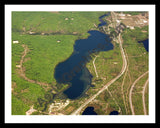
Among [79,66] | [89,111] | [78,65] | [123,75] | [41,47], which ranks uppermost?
[41,47]

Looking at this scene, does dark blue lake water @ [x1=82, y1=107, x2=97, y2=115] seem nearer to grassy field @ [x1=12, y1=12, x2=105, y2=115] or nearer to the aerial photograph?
the aerial photograph

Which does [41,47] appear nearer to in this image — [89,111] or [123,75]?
[123,75]

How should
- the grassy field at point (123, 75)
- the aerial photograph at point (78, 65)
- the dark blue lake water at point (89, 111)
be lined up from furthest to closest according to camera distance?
the grassy field at point (123, 75) < the aerial photograph at point (78, 65) < the dark blue lake water at point (89, 111)

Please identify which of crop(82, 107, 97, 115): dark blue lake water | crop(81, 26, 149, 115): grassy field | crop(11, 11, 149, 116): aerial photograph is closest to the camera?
crop(82, 107, 97, 115): dark blue lake water

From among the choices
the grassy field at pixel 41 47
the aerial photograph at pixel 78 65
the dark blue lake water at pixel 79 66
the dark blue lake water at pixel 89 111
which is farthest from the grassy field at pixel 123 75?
the grassy field at pixel 41 47

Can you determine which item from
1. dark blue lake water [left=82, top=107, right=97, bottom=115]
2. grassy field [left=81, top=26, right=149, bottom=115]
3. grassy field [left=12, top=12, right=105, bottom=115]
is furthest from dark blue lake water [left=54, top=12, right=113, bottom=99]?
dark blue lake water [left=82, top=107, right=97, bottom=115]

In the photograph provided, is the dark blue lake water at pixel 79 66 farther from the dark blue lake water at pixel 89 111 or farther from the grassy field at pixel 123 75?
the dark blue lake water at pixel 89 111

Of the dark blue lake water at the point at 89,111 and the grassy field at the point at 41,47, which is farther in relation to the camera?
the grassy field at the point at 41,47

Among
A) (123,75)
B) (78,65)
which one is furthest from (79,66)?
(123,75)
